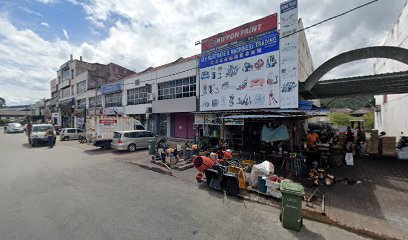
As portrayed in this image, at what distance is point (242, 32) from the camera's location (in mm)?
14531

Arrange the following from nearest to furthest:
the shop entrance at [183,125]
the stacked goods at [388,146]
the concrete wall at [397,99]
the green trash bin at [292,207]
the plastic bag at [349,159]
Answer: the green trash bin at [292,207] < the plastic bag at [349,159] < the stacked goods at [388,146] < the concrete wall at [397,99] < the shop entrance at [183,125]

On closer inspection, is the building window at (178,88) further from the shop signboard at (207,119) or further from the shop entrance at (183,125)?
the shop signboard at (207,119)

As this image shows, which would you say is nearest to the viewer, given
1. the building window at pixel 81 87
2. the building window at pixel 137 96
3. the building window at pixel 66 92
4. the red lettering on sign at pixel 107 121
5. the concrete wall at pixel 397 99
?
the concrete wall at pixel 397 99

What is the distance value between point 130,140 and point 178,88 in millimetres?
7581

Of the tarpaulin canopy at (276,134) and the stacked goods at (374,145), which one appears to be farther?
the stacked goods at (374,145)

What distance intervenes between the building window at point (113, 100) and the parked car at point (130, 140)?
513 inches

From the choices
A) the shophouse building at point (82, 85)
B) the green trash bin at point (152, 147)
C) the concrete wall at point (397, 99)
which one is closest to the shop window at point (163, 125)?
the green trash bin at point (152, 147)

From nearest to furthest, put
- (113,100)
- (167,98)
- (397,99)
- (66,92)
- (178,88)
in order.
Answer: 1. (397,99)
2. (178,88)
3. (167,98)
4. (113,100)
5. (66,92)

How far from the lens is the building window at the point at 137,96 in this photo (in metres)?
23.2

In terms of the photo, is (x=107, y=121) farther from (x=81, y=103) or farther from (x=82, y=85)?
(x=82, y=85)

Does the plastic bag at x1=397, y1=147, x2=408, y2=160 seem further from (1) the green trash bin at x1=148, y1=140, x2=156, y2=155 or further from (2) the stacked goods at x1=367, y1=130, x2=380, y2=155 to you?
(1) the green trash bin at x1=148, y1=140, x2=156, y2=155

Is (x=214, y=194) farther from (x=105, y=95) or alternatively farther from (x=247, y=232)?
(x=105, y=95)

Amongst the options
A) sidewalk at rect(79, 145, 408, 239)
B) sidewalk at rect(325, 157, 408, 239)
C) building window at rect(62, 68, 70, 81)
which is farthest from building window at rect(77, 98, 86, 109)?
sidewalk at rect(325, 157, 408, 239)

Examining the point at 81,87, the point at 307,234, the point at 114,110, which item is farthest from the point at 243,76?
the point at 81,87
